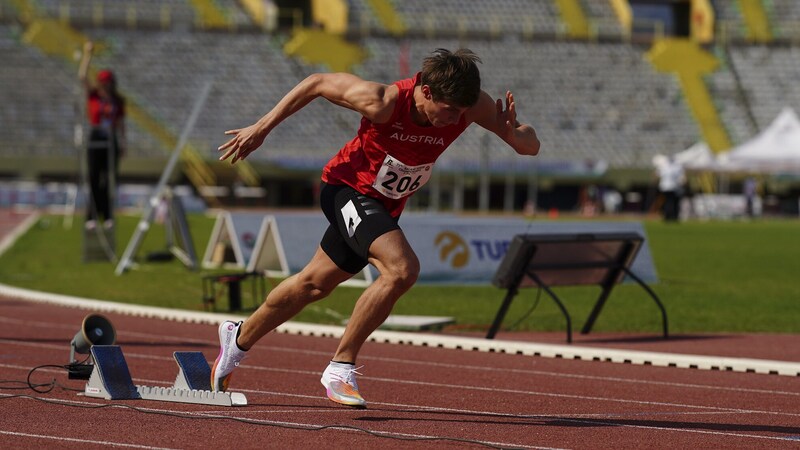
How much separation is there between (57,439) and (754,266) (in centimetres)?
1819

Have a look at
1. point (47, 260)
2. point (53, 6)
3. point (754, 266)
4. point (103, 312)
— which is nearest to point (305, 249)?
point (103, 312)

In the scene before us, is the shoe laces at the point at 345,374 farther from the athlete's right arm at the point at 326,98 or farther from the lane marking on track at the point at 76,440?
the lane marking on track at the point at 76,440

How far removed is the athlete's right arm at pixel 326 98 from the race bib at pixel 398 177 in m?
0.26

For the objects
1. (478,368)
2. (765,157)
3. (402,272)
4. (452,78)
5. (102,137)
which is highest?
(452,78)

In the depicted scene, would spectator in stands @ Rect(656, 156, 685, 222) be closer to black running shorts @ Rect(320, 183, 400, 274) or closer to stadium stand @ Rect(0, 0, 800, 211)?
stadium stand @ Rect(0, 0, 800, 211)

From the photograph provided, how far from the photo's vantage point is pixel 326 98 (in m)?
6.57

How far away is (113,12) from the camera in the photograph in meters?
52.0

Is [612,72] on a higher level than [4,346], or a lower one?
lower

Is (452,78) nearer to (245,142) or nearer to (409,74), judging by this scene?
(245,142)

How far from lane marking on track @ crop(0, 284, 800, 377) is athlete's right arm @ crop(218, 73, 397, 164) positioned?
393 cm

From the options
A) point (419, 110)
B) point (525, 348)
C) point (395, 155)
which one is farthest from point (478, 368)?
point (419, 110)

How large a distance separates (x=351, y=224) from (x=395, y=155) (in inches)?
15.1

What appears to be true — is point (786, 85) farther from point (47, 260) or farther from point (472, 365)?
point (472, 365)

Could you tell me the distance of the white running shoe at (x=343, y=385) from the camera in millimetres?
6773
